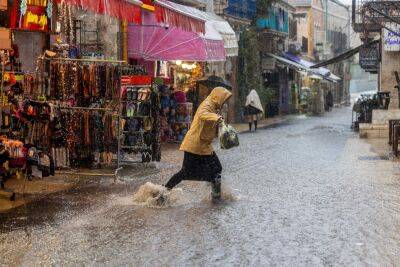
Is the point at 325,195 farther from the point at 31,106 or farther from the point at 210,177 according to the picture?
the point at 31,106

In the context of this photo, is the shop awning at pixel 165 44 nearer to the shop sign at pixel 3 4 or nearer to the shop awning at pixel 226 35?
the shop awning at pixel 226 35

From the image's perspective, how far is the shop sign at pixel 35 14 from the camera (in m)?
13.1

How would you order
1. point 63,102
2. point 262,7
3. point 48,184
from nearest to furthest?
1. point 48,184
2. point 63,102
3. point 262,7

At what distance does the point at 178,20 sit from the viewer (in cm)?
1889

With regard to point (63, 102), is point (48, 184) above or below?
below

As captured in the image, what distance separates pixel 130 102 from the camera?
48.9ft

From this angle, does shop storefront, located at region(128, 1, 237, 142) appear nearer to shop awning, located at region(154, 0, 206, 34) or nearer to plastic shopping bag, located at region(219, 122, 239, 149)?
shop awning, located at region(154, 0, 206, 34)

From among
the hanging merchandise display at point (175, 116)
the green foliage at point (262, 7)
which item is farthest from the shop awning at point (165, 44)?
the green foliage at point (262, 7)

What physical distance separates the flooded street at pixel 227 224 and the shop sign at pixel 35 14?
2988 millimetres

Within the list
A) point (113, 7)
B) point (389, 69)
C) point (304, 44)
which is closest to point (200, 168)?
point (113, 7)

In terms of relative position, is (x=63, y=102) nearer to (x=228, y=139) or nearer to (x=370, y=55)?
(x=228, y=139)

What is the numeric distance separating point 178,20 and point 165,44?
2815 mm

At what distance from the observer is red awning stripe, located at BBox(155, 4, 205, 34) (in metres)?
17.8

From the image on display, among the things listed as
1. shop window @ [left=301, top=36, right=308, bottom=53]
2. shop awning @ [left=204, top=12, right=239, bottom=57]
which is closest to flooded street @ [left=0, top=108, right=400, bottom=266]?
shop awning @ [left=204, top=12, right=239, bottom=57]
